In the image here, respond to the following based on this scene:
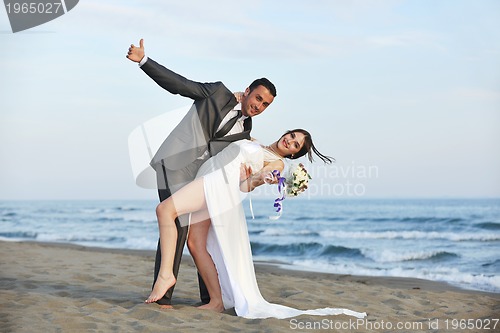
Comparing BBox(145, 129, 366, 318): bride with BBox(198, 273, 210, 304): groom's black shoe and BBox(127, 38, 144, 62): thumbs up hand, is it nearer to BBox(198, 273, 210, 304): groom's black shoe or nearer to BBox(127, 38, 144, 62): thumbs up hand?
BBox(198, 273, 210, 304): groom's black shoe

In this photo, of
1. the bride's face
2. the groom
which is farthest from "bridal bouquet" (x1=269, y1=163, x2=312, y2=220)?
the groom

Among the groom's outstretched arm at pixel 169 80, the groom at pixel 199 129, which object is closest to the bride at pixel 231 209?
the groom at pixel 199 129

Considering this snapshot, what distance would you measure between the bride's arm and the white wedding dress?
0.16 feet

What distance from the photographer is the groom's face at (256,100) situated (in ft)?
16.2

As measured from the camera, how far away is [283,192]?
5043mm

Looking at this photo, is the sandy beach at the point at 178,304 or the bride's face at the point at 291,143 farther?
the bride's face at the point at 291,143

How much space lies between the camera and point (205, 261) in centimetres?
537

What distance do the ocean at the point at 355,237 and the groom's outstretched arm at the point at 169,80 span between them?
5.67 metres

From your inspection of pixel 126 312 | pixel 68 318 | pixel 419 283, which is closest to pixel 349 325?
pixel 126 312

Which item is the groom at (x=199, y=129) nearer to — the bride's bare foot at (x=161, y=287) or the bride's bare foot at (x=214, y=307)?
the bride's bare foot at (x=161, y=287)

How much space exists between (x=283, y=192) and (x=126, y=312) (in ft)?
5.05

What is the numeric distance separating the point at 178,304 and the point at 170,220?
1099 mm

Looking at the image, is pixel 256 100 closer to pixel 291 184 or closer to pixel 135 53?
pixel 291 184

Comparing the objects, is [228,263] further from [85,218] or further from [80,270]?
[85,218]
